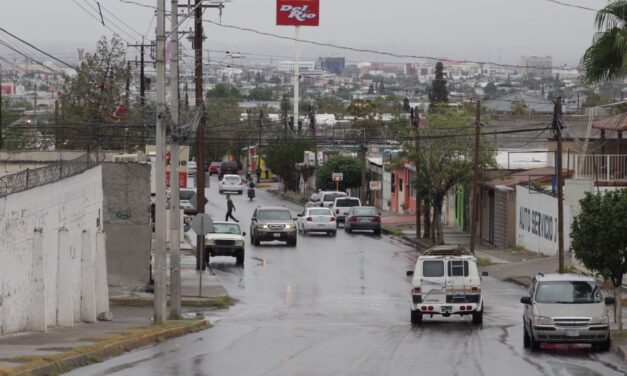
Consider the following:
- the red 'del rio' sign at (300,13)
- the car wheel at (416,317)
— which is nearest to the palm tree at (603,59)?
the car wheel at (416,317)

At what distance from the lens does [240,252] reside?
52.0 metres

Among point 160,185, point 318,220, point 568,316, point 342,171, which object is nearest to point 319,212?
point 318,220

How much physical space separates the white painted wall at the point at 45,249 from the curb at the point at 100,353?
6.85 ft

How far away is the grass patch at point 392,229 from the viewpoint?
2765 inches

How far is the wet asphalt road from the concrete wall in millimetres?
3434

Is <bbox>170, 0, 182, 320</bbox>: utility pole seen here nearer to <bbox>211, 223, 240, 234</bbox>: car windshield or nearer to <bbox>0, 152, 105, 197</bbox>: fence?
<bbox>0, 152, 105, 197</bbox>: fence

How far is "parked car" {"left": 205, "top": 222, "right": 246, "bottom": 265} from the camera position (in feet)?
170

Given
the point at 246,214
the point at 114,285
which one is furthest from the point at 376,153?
the point at 114,285

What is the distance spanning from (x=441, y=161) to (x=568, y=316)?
36.6m

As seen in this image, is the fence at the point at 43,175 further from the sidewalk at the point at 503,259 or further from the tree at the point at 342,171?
the tree at the point at 342,171

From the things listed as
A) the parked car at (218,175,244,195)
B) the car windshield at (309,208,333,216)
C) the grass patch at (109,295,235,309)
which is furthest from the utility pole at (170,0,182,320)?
the parked car at (218,175,244,195)

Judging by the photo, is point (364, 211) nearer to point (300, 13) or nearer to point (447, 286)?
point (447, 286)

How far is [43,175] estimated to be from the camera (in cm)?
2848

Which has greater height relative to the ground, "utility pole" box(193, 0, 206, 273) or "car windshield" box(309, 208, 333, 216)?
A: "utility pole" box(193, 0, 206, 273)
